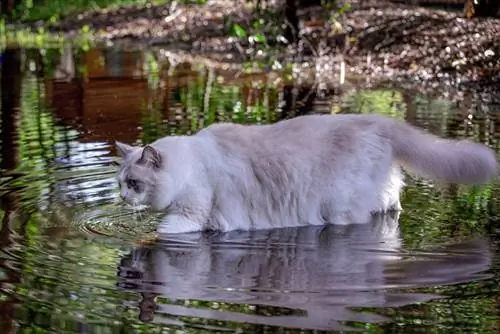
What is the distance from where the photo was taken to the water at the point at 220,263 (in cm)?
445

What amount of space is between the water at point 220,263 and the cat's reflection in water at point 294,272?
0.01 metres

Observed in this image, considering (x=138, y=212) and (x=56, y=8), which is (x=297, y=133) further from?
(x=56, y=8)

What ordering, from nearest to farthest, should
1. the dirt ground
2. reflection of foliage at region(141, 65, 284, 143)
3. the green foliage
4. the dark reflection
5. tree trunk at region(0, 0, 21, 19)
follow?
the dark reflection
reflection of foliage at region(141, 65, 284, 143)
the dirt ground
the green foliage
tree trunk at region(0, 0, 21, 19)

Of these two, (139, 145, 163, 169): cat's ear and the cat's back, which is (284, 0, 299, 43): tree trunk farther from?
(139, 145, 163, 169): cat's ear

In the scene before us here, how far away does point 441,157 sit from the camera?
6375 mm

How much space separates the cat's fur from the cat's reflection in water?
145mm

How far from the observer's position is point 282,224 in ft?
21.0

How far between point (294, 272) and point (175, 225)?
112 cm

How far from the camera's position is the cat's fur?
20.2ft

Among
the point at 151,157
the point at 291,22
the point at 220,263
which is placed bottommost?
the point at 220,263

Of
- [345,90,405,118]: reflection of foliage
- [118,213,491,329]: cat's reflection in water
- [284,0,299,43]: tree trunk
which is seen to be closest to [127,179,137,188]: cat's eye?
[118,213,491,329]: cat's reflection in water

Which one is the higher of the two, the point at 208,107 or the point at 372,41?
the point at 372,41

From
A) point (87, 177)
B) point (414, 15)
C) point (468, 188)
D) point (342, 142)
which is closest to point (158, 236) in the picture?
point (342, 142)

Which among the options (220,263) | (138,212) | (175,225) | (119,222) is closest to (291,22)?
(138,212)
